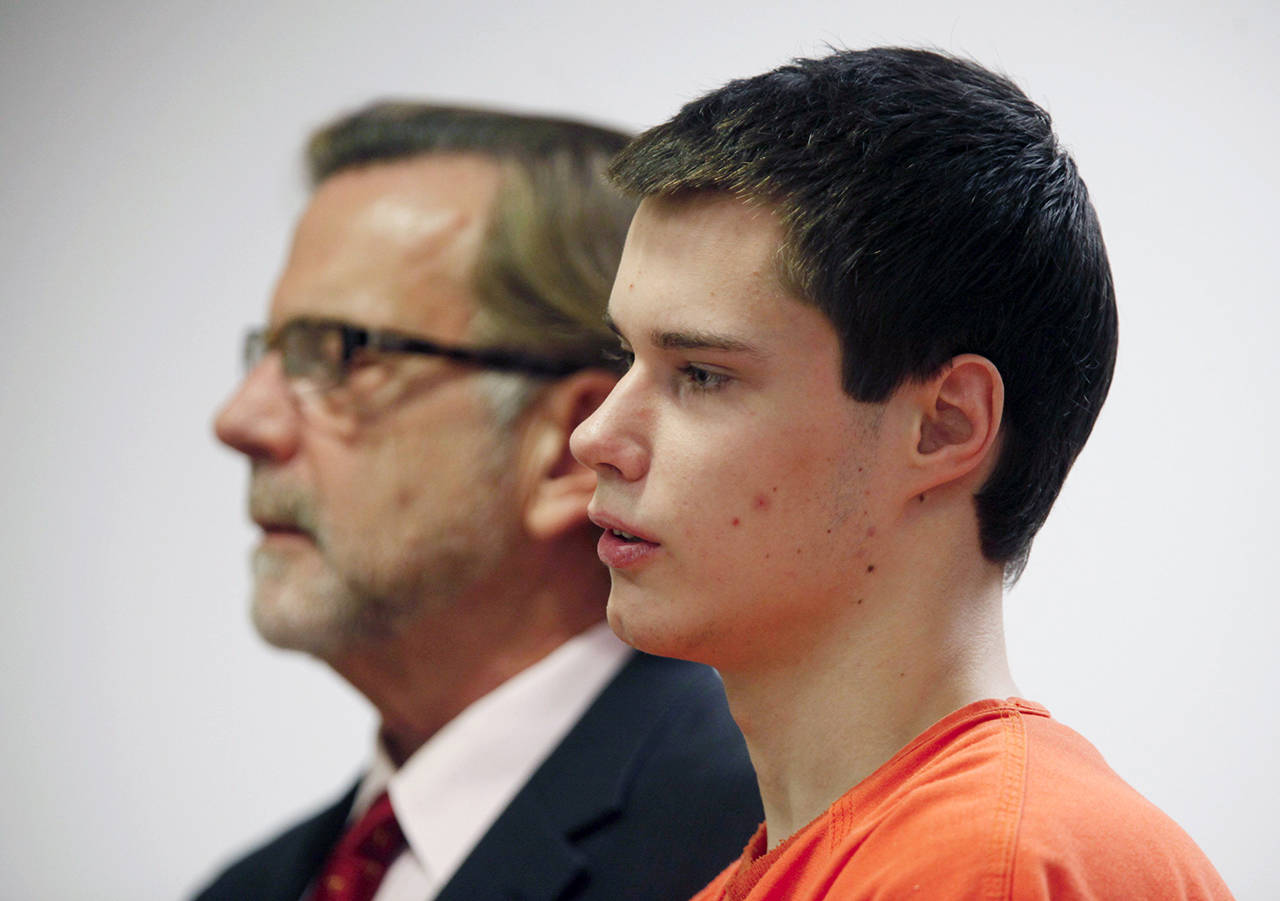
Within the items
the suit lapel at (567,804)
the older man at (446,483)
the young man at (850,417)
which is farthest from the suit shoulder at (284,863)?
the young man at (850,417)

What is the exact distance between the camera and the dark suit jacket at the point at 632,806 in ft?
4.18

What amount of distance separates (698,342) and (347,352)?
0.73 metres

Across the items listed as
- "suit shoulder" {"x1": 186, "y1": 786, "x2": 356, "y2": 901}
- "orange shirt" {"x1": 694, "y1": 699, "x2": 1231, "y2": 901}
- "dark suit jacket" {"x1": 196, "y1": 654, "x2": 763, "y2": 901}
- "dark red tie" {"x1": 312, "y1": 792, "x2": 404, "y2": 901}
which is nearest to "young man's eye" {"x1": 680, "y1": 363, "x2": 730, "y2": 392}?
"orange shirt" {"x1": 694, "y1": 699, "x2": 1231, "y2": 901}

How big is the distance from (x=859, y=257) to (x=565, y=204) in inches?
30.0

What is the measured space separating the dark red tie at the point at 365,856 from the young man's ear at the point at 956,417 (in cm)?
87

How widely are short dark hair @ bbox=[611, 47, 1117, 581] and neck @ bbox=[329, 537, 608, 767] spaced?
676 millimetres

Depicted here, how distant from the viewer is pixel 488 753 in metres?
1.49

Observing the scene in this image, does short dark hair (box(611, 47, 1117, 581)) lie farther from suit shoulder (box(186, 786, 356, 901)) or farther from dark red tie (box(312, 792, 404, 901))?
suit shoulder (box(186, 786, 356, 901))

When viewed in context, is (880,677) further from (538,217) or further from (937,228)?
(538,217)

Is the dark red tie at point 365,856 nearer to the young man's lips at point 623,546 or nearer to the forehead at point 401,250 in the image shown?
the forehead at point 401,250

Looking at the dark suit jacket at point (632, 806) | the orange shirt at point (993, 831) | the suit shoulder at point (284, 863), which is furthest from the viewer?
the suit shoulder at point (284, 863)

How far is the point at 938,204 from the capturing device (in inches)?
34.4

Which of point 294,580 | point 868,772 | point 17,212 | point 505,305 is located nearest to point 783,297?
point 868,772

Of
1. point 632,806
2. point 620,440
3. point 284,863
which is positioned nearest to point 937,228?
point 620,440
